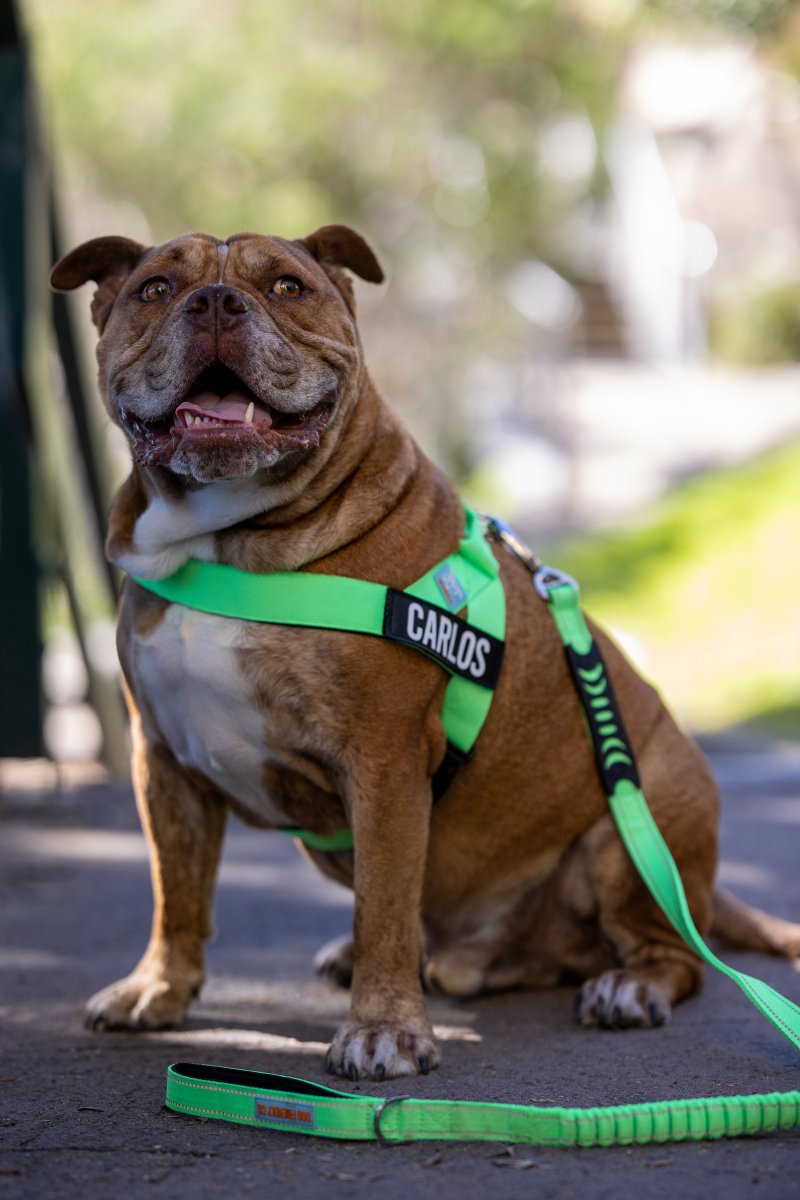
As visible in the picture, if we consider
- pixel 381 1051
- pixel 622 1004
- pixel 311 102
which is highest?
pixel 311 102

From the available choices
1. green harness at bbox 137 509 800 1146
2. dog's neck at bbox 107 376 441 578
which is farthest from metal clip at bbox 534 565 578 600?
dog's neck at bbox 107 376 441 578

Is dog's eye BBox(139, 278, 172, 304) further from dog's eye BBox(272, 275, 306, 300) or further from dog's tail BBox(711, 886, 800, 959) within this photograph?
dog's tail BBox(711, 886, 800, 959)

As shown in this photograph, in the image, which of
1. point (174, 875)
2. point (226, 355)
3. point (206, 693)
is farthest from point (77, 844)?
point (226, 355)

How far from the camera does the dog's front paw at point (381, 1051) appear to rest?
116 inches

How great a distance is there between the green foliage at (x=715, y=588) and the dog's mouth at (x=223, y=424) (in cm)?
648

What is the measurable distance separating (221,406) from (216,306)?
21 cm

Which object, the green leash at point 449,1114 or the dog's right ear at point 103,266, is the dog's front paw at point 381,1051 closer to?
the green leash at point 449,1114

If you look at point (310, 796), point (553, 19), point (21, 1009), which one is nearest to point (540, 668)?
point (310, 796)

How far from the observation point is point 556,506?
72.4 ft

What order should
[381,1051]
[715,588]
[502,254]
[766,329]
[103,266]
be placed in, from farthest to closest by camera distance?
[502,254], [766,329], [715,588], [103,266], [381,1051]

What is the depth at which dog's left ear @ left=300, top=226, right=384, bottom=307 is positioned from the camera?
11.3 ft

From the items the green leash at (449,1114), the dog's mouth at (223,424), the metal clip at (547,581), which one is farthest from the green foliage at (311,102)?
the green leash at (449,1114)

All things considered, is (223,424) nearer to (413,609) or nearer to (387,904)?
(413,609)

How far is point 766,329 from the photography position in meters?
20.9
